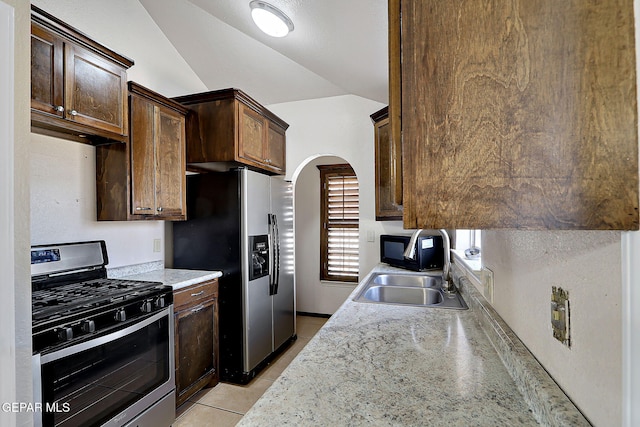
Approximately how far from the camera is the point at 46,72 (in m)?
1.61

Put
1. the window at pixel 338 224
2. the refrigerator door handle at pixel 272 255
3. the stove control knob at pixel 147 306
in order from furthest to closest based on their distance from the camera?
the window at pixel 338 224, the refrigerator door handle at pixel 272 255, the stove control knob at pixel 147 306

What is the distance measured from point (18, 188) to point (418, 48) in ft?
4.16

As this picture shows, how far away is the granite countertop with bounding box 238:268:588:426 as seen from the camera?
72 centimetres

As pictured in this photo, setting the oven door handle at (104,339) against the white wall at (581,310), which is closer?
the white wall at (581,310)

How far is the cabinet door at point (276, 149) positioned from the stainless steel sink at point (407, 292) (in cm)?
156

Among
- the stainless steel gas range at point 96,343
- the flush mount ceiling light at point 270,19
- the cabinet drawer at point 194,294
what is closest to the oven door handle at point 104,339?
the stainless steel gas range at point 96,343

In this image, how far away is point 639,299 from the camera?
45 centimetres

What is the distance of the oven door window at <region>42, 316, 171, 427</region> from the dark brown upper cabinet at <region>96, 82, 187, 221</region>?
821 mm

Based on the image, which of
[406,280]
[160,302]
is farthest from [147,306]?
[406,280]

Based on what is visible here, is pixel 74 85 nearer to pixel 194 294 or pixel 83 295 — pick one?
pixel 83 295

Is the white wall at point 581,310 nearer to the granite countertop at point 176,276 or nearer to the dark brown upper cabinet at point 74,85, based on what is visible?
the granite countertop at point 176,276

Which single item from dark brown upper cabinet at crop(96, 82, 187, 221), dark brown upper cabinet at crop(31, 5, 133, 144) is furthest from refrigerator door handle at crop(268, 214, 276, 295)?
dark brown upper cabinet at crop(31, 5, 133, 144)

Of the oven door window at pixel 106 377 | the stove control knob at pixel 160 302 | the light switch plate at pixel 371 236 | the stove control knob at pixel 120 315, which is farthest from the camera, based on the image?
the light switch plate at pixel 371 236

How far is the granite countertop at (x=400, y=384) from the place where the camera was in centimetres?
72
